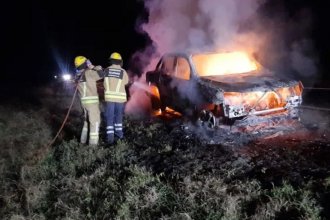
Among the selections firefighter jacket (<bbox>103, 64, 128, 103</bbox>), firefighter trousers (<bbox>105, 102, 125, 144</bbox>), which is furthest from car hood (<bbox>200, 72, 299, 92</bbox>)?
firefighter trousers (<bbox>105, 102, 125, 144</bbox>)

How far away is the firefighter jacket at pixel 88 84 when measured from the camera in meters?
7.13

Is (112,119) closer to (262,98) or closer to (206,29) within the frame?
(262,98)

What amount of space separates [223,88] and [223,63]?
1499 mm

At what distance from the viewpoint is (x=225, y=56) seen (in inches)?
329

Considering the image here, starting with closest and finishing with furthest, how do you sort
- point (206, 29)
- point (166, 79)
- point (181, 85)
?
1. point (181, 85)
2. point (166, 79)
3. point (206, 29)

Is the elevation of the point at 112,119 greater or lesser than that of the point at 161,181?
greater

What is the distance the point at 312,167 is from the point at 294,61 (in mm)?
6496

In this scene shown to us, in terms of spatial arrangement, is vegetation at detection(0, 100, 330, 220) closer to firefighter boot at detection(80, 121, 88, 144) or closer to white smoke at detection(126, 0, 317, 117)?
firefighter boot at detection(80, 121, 88, 144)

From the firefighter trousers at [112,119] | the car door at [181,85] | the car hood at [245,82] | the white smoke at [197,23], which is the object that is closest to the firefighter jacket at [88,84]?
the firefighter trousers at [112,119]

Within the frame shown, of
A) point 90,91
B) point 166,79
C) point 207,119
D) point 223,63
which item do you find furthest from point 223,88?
point 90,91

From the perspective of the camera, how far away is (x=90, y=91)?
23.6 ft

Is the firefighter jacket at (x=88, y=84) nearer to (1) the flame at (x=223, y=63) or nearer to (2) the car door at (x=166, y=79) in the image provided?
(2) the car door at (x=166, y=79)

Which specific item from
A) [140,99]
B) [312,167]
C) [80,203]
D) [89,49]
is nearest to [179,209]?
[80,203]

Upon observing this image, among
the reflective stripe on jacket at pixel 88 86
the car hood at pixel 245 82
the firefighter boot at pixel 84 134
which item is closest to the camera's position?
the car hood at pixel 245 82
